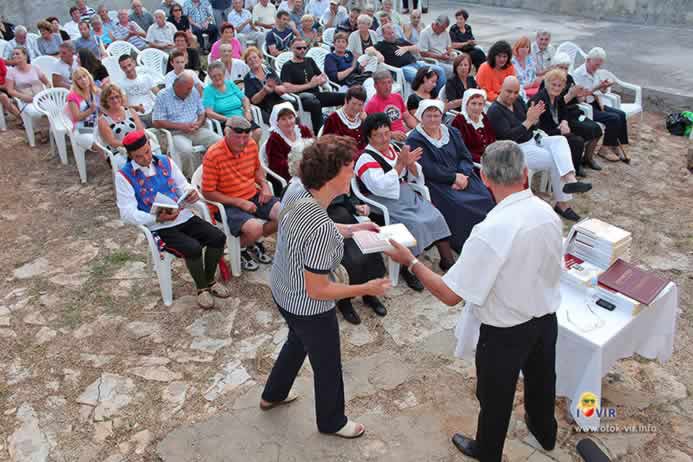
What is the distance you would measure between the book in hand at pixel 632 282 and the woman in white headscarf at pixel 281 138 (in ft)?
8.16

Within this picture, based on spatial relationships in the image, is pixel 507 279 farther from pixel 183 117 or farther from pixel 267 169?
pixel 183 117

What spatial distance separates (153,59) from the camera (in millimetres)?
8117

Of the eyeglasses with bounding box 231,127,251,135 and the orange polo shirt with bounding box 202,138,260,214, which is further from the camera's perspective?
the orange polo shirt with bounding box 202,138,260,214

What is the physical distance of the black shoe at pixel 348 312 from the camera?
3842 millimetres

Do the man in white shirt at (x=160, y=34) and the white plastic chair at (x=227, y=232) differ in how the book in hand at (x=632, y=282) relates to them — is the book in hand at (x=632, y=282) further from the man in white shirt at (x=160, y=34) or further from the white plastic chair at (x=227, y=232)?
the man in white shirt at (x=160, y=34)

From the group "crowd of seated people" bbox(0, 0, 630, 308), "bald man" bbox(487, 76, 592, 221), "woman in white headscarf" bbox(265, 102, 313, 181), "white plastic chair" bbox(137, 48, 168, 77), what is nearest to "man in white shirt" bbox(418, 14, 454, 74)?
"crowd of seated people" bbox(0, 0, 630, 308)

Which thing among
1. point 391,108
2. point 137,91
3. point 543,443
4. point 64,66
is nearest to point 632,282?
point 543,443

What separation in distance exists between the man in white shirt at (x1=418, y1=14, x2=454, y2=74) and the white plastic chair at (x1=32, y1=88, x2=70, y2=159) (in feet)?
15.5

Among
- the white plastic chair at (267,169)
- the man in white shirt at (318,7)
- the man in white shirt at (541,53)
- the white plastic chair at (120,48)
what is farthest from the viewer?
the man in white shirt at (318,7)

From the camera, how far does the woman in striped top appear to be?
2301 millimetres

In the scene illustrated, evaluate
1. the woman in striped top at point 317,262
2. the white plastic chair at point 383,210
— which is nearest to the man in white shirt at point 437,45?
the white plastic chair at point 383,210

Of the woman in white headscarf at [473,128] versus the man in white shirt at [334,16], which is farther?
the man in white shirt at [334,16]

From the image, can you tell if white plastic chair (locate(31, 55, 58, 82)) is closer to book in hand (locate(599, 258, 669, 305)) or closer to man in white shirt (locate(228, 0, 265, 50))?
man in white shirt (locate(228, 0, 265, 50))

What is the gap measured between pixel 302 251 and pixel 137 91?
4645 mm
